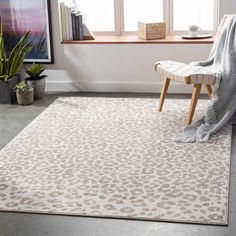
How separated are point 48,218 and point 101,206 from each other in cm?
29

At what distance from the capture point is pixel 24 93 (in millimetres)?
4727

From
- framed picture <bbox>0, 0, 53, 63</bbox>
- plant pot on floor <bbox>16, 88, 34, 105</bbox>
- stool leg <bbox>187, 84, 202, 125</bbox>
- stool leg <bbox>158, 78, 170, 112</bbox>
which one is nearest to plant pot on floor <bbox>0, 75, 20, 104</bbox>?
plant pot on floor <bbox>16, 88, 34, 105</bbox>

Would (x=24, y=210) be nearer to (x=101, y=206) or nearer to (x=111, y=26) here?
(x=101, y=206)

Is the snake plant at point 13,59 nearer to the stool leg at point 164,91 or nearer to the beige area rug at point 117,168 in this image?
the beige area rug at point 117,168

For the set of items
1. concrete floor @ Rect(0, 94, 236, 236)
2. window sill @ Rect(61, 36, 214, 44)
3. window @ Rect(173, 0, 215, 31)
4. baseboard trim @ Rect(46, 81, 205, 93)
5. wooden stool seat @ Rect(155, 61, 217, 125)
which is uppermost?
window @ Rect(173, 0, 215, 31)

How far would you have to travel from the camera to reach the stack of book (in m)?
5.04

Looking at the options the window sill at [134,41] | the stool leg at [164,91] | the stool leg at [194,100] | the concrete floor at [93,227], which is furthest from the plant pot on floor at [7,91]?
the concrete floor at [93,227]

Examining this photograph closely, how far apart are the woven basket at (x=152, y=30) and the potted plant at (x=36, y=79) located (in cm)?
101

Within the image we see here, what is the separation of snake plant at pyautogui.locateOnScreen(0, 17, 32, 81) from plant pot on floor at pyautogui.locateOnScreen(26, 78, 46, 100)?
0.55ft

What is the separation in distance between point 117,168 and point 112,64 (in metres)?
1.96

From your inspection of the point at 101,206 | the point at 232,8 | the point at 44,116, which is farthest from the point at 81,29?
the point at 101,206

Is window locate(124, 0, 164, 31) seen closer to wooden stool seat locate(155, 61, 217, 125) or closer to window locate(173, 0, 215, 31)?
window locate(173, 0, 215, 31)

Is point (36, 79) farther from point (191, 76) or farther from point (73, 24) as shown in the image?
point (191, 76)

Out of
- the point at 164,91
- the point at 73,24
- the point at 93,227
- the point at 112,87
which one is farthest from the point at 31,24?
the point at 93,227
